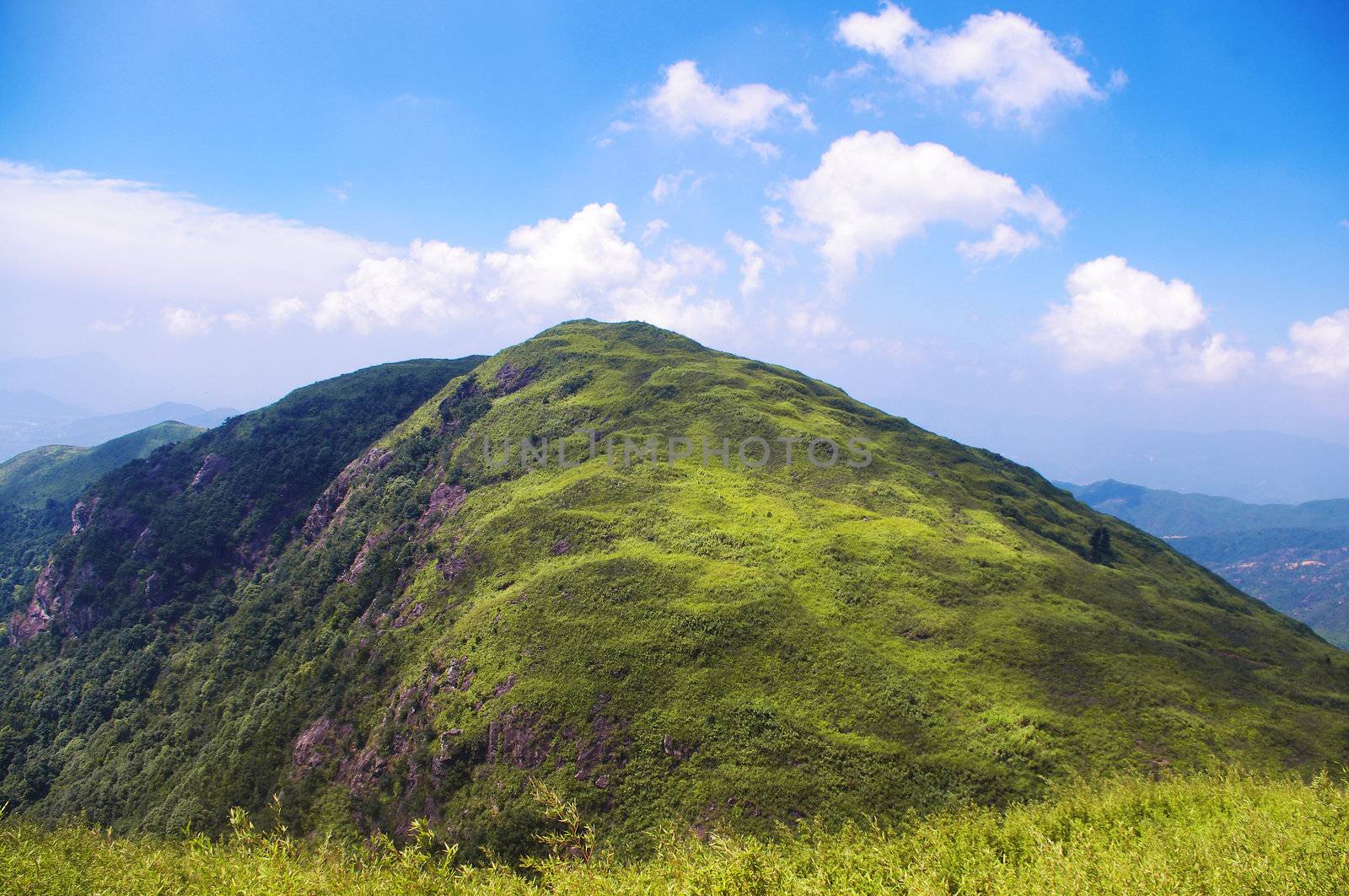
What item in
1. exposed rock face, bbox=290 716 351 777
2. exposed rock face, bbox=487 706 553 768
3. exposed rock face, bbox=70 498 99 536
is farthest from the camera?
exposed rock face, bbox=70 498 99 536

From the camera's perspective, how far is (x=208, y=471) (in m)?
136

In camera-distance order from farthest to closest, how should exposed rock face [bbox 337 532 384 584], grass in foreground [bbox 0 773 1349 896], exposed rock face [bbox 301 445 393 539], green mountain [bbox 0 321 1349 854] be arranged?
exposed rock face [bbox 301 445 393 539] → exposed rock face [bbox 337 532 384 584] → green mountain [bbox 0 321 1349 854] → grass in foreground [bbox 0 773 1349 896]

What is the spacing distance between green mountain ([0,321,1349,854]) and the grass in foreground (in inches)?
378

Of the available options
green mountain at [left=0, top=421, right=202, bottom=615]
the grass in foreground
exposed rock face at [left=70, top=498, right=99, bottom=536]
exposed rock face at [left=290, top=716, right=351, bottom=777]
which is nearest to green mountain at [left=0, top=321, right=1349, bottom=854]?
exposed rock face at [left=290, top=716, right=351, bottom=777]

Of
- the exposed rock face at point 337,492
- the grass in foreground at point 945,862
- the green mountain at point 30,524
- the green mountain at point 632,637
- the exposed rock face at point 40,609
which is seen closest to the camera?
the grass in foreground at point 945,862

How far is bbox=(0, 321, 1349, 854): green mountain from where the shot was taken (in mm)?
45719

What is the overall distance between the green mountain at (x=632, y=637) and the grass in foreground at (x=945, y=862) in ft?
31.5

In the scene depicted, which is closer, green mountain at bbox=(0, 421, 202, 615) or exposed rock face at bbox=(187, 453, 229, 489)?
exposed rock face at bbox=(187, 453, 229, 489)

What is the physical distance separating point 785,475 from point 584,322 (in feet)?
323

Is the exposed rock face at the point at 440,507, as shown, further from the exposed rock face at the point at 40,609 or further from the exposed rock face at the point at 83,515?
the exposed rock face at the point at 83,515

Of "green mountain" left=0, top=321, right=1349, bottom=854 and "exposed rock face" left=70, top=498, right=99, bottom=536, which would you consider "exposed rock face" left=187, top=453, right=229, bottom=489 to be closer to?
"green mountain" left=0, top=321, right=1349, bottom=854

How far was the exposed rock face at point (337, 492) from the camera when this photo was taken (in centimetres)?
11562

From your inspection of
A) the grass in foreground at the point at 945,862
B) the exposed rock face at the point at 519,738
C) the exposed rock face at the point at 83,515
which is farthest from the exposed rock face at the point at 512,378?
the grass in foreground at the point at 945,862

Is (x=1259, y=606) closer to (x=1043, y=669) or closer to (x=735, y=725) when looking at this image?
(x=1043, y=669)
